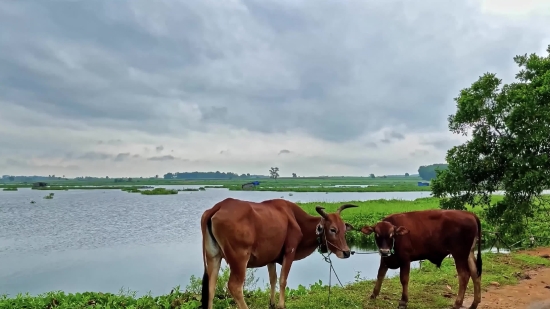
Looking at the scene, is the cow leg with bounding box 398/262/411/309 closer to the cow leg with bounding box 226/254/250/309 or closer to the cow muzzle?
the cow muzzle

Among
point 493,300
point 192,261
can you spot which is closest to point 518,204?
point 493,300

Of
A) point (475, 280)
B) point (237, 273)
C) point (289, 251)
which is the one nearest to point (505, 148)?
point (475, 280)

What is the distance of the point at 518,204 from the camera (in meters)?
11.7

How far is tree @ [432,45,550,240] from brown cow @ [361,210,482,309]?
181 inches

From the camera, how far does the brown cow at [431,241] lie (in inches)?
270

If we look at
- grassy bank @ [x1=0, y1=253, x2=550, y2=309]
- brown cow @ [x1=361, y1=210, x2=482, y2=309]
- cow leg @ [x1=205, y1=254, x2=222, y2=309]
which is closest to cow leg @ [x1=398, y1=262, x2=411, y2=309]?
brown cow @ [x1=361, y1=210, x2=482, y2=309]

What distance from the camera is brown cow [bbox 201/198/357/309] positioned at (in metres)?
5.80

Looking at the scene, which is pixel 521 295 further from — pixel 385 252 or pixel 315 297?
pixel 315 297

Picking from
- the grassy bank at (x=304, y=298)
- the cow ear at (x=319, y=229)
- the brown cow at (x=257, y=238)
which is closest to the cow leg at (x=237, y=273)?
the brown cow at (x=257, y=238)

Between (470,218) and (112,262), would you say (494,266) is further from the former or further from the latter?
(112,262)

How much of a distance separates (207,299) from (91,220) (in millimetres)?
29903

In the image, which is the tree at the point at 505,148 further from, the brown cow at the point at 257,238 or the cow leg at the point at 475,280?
the brown cow at the point at 257,238

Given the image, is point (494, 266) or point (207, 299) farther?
point (494, 266)

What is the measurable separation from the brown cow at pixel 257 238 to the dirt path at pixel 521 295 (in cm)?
289
